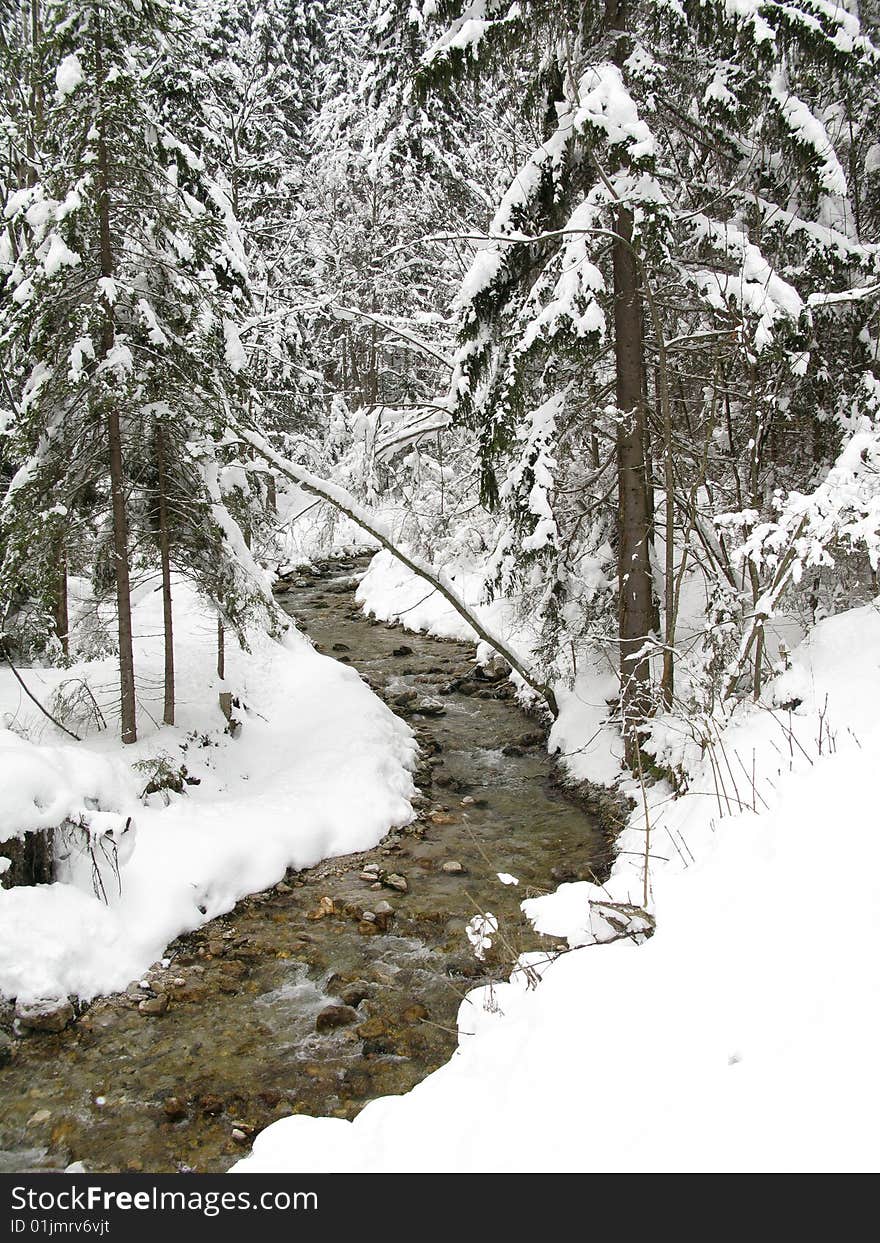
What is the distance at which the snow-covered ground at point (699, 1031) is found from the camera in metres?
2.88

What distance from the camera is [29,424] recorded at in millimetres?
8773

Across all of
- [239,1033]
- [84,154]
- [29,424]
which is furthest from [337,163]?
[239,1033]

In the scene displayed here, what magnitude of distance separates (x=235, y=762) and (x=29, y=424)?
5.14 metres

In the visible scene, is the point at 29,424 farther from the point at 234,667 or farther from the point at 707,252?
the point at 707,252

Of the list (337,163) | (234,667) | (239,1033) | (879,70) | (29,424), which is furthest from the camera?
(337,163)

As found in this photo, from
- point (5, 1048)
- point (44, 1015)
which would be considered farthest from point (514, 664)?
point (5, 1048)

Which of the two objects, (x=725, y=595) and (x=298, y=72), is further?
(x=298, y=72)

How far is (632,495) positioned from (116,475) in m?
6.37

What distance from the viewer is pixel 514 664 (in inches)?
478

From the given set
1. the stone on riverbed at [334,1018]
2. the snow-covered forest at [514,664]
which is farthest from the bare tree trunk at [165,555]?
the stone on riverbed at [334,1018]

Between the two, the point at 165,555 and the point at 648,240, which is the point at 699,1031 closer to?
the point at 648,240

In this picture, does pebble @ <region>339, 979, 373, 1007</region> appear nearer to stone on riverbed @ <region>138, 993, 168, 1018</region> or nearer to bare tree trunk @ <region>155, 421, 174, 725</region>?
stone on riverbed @ <region>138, 993, 168, 1018</region>

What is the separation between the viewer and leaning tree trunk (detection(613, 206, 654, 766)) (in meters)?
8.48
